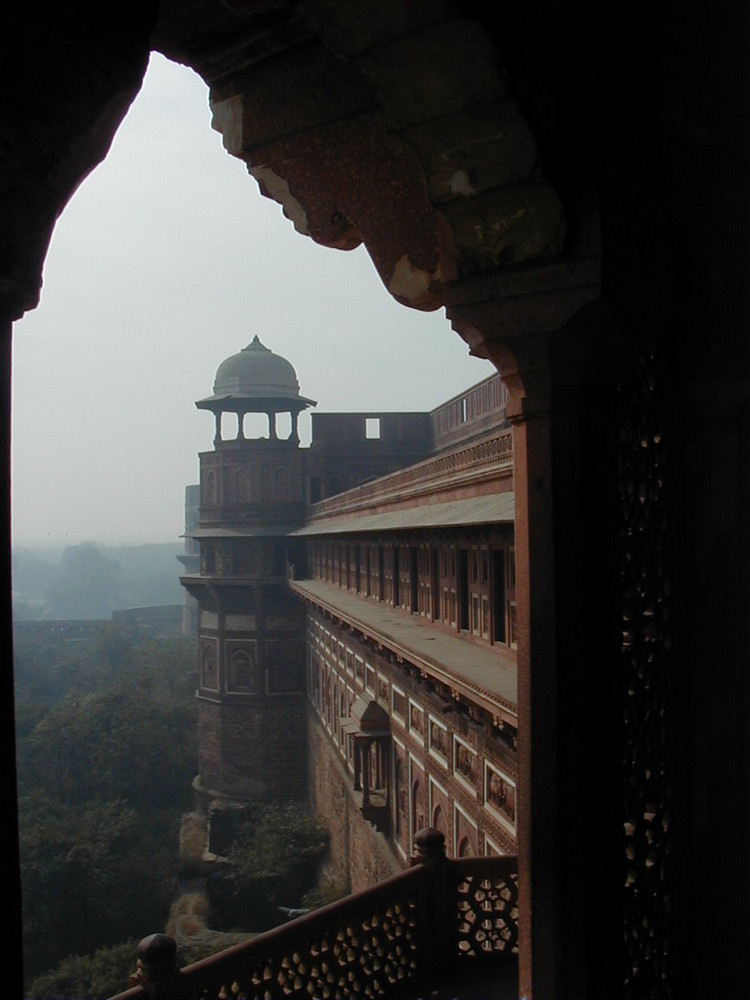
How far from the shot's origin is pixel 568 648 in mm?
2488

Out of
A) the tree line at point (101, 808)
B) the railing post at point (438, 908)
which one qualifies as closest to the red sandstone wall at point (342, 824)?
the tree line at point (101, 808)

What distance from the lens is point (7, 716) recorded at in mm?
1515

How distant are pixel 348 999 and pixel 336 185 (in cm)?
324

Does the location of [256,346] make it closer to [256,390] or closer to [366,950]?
[256,390]

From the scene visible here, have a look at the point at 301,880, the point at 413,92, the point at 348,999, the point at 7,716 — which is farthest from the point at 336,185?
the point at 301,880

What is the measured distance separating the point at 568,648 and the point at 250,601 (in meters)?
26.3

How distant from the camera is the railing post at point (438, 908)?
423 cm

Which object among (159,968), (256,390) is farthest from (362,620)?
(256,390)

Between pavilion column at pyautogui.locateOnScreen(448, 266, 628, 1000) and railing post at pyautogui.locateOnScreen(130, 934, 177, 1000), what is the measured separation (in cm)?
137

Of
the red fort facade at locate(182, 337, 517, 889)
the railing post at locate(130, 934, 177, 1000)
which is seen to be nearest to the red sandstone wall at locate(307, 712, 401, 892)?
the red fort facade at locate(182, 337, 517, 889)

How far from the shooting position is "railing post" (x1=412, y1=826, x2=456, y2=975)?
4.23m

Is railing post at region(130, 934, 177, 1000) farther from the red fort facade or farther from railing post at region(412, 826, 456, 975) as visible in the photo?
the red fort facade

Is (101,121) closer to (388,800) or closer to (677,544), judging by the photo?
(677,544)

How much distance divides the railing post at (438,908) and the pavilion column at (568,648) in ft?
5.50
